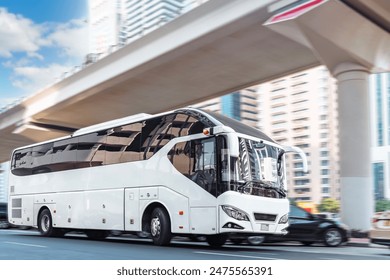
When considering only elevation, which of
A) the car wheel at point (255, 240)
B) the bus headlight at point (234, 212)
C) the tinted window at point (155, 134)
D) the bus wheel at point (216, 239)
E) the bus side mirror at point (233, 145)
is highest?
the tinted window at point (155, 134)

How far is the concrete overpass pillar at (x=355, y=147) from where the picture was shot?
64.1 feet

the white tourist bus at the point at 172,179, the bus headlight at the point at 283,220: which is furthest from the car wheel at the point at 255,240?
the bus headlight at the point at 283,220

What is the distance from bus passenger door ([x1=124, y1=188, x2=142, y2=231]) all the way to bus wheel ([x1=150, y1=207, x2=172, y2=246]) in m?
0.51

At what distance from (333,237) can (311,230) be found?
0.78 m

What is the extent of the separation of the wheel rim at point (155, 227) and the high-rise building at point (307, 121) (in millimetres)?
102880

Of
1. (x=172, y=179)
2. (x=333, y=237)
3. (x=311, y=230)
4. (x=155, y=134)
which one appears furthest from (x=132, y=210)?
(x=333, y=237)

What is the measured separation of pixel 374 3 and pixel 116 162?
10.9m

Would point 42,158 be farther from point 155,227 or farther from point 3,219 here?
point 3,219

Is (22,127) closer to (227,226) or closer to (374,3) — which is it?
(374,3)

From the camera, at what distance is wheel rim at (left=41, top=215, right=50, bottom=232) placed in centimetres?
1714

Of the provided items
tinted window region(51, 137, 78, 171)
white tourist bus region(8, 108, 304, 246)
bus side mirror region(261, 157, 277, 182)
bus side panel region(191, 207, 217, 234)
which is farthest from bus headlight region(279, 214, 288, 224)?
tinted window region(51, 137, 78, 171)

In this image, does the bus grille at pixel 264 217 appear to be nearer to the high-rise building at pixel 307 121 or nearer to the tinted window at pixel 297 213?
the tinted window at pixel 297 213

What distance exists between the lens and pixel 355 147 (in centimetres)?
1981

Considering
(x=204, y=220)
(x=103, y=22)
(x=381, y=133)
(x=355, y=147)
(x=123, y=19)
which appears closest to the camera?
(x=204, y=220)
